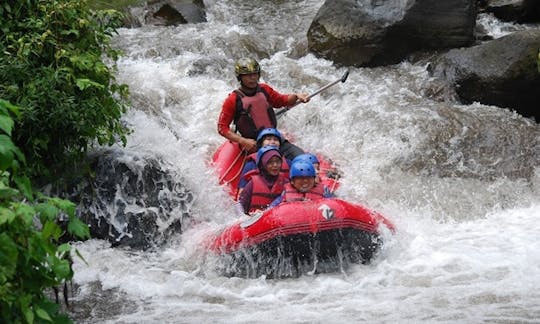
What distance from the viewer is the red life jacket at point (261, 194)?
662 cm

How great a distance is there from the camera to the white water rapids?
16.7 ft

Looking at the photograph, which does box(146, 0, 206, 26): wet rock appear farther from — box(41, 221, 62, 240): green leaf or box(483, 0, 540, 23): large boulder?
box(41, 221, 62, 240): green leaf

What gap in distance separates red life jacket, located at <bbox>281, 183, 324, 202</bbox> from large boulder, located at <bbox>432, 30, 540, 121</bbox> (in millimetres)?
3829

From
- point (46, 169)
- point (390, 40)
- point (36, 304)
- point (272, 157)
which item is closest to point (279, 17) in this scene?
point (390, 40)

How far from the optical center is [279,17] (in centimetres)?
1346

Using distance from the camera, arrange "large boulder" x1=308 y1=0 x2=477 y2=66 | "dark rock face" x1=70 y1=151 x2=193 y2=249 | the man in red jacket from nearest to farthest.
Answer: "dark rock face" x1=70 y1=151 x2=193 y2=249, the man in red jacket, "large boulder" x1=308 y1=0 x2=477 y2=66

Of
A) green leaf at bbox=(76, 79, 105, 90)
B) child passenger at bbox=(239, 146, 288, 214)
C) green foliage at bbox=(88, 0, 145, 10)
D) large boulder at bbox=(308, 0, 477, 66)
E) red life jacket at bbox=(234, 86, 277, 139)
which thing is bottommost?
child passenger at bbox=(239, 146, 288, 214)

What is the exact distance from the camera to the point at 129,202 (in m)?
6.69

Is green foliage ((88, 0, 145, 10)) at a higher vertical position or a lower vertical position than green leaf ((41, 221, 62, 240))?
higher

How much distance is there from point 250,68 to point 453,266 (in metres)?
3.19

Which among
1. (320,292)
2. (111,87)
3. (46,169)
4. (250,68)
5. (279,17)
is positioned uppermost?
(279,17)

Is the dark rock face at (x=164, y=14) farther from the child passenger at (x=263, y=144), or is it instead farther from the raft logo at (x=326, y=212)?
the raft logo at (x=326, y=212)

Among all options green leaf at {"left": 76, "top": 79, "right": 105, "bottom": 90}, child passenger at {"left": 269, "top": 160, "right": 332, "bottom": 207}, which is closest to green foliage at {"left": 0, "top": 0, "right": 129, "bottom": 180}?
green leaf at {"left": 76, "top": 79, "right": 105, "bottom": 90}

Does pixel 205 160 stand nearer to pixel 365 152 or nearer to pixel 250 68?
pixel 250 68
